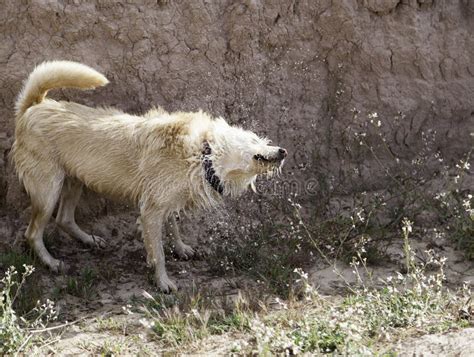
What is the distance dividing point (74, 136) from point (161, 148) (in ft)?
2.37

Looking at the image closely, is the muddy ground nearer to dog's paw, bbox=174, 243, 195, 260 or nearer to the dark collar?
dog's paw, bbox=174, 243, 195, 260

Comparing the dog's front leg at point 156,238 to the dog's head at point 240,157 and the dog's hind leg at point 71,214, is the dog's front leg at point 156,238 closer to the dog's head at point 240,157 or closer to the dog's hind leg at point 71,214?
the dog's head at point 240,157

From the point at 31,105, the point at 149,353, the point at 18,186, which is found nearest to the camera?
the point at 149,353

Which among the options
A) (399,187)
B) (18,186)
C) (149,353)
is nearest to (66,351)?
(149,353)

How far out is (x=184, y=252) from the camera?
6.05 meters

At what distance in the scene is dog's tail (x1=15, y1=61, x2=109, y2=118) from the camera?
18.1 ft

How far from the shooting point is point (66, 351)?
15.2 feet

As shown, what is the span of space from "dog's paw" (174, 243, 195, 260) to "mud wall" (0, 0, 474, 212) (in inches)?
45.9

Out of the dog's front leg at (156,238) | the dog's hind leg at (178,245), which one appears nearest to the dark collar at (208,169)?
the dog's front leg at (156,238)

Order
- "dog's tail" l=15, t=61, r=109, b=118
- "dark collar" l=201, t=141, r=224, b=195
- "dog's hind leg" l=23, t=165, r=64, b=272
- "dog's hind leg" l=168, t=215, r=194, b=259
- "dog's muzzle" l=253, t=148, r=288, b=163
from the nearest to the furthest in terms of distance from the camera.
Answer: "dog's muzzle" l=253, t=148, r=288, b=163
"dark collar" l=201, t=141, r=224, b=195
"dog's tail" l=15, t=61, r=109, b=118
"dog's hind leg" l=23, t=165, r=64, b=272
"dog's hind leg" l=168, t=215, r=194, b=259

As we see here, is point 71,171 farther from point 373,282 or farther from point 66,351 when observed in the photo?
point 373,282

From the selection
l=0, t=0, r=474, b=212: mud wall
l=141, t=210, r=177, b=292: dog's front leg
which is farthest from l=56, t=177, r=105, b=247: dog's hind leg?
l=141, t=210, r=177, b=292: dog's front leg

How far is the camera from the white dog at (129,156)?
17.7ft

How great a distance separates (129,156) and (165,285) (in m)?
1.03
